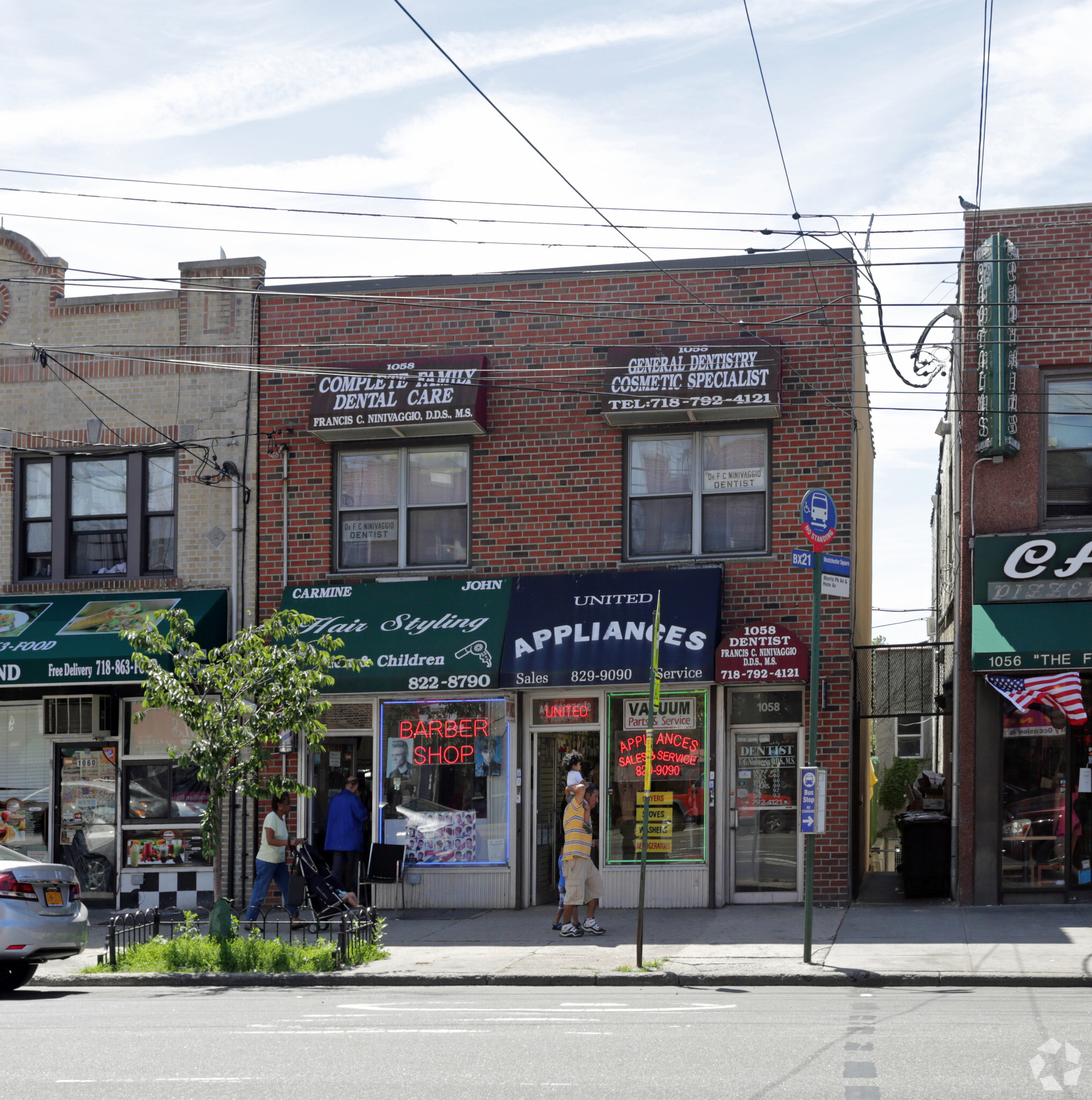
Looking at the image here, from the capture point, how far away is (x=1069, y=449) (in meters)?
16.7

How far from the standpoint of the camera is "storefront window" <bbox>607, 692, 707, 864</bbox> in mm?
17375

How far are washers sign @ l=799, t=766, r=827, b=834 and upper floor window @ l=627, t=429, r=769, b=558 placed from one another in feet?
15.2

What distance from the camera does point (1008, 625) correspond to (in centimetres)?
1608

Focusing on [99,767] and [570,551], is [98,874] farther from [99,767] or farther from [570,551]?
[570,551]

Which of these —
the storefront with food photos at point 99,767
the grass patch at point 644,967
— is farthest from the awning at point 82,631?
the grass patch at point 644,967

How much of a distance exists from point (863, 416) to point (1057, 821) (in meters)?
6.95

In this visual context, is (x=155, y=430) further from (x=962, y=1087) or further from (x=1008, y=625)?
(x=962, y=1087)

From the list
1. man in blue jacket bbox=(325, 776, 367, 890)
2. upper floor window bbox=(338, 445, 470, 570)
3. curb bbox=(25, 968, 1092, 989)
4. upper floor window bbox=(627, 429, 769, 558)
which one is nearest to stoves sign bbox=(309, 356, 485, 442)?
upper floor window bbox=(338, 445, 470, 570)

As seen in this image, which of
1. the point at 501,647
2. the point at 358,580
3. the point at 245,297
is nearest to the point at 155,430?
the point at 245,297

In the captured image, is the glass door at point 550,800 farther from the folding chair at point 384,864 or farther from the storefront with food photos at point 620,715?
the folding chair at point 384,864

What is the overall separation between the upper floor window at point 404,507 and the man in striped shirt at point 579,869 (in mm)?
4361

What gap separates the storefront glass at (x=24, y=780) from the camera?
19.6m

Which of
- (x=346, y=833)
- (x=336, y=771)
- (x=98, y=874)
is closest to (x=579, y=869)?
(x=346, y=833)

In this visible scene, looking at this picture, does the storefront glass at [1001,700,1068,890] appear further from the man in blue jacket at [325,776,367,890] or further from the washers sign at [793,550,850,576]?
the man in blue jacket at [325,776,367,890]
